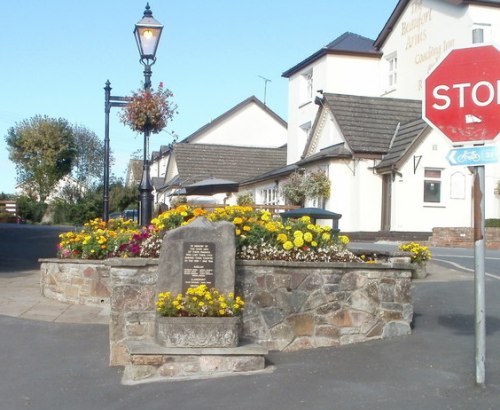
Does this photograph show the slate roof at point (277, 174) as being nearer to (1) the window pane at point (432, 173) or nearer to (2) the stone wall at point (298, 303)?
(1) the window pane at point (432, 173)

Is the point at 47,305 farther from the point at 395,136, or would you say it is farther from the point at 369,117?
the point at 369,117

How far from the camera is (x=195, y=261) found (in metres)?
8.94

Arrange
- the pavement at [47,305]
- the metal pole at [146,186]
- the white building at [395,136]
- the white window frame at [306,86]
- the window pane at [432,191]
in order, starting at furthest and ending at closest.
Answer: the white window frame at [306,86]
the window pane at [432,191]
the white building at [395,136]
the metal pole at [146,186]
the pavement at [47,305]

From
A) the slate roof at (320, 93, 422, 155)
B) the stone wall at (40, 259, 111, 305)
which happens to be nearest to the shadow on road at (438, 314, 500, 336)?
the stone wall at (40, 259, 111, 305)

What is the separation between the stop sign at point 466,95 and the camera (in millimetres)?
6863

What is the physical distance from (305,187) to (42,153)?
117 ft

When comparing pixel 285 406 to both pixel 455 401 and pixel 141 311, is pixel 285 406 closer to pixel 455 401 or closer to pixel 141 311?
pixel 455 401

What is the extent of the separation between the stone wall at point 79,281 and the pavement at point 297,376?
2023 mm

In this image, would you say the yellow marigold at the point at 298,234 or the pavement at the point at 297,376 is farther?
the yellow marigold at the point at 298,234

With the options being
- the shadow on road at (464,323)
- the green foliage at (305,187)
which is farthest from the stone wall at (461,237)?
the shadow on road at (464,323)

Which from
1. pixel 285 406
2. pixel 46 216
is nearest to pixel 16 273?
pixel 285 406

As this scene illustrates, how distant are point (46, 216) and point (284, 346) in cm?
4688

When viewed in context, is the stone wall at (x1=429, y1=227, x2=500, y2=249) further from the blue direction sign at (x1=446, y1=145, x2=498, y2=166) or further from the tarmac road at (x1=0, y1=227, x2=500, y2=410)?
the blue direction sign at (x1=446, y1=145, x2=498, y2=166)

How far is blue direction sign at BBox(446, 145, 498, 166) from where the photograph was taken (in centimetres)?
686
